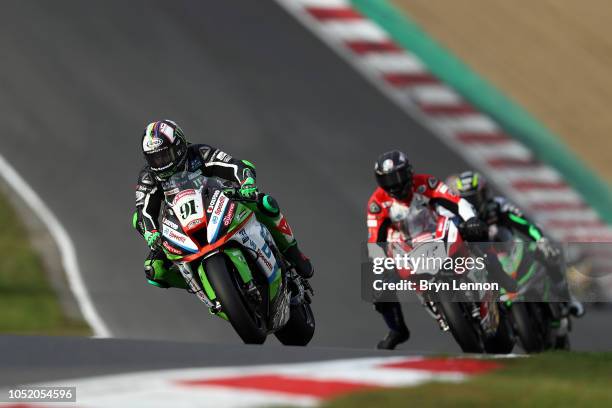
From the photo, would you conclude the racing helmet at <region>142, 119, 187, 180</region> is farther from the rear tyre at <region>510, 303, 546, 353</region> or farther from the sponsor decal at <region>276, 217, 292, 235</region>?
the rear tyre at <region>510, 303, 546, 353</region>

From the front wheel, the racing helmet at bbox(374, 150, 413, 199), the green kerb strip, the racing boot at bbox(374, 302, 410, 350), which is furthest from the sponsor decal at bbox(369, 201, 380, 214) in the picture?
the green kerb strip

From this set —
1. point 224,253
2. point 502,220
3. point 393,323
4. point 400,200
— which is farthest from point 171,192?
point 502,220

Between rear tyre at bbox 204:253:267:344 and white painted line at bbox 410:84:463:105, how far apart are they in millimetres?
8528

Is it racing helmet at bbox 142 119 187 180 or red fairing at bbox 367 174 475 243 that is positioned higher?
racing helmet at bbox 142 119 187 180

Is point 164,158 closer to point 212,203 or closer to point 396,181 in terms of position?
point 212,203

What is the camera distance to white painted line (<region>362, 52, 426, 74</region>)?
1627cm

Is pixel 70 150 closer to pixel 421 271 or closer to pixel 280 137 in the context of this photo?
pixel 280 137

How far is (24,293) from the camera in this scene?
10.7m

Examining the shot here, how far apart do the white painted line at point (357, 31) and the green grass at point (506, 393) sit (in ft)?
36.8

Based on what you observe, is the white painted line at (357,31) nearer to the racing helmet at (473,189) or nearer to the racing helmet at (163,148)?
the racing helmet at (473,189)

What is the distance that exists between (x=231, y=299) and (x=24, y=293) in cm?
357

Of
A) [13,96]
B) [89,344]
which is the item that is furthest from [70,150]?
[89,344]

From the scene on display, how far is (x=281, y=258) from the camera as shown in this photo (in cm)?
877

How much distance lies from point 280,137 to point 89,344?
8559mm
